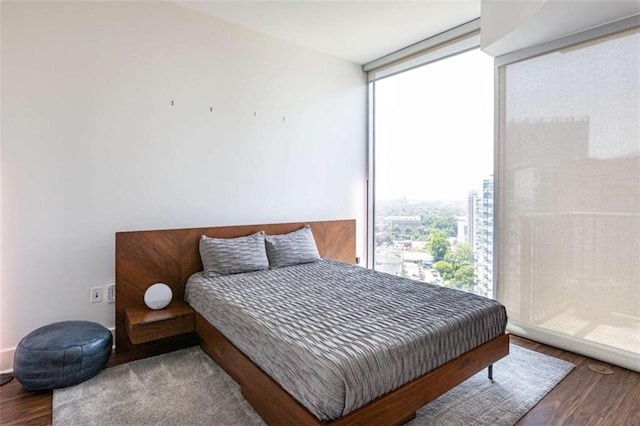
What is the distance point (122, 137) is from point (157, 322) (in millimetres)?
1514

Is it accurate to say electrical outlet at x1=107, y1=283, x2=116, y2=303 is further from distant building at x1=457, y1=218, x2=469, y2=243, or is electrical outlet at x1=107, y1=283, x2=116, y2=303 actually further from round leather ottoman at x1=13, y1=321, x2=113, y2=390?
distant building at x1=457, y1=218, x2=469, y2=243

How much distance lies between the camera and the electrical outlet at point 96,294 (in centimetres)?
272

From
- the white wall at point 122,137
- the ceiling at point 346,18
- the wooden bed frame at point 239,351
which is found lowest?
the wooden bed frame at point 239,351

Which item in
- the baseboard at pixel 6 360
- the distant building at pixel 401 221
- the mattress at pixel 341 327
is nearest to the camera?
the mattress at pixel 341 327

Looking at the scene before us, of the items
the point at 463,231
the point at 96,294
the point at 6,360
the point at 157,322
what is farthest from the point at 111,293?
the point at 463,231

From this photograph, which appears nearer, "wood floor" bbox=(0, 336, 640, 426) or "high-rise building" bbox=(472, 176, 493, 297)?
"wood floor" bbox=(0, 336, 640, 426)

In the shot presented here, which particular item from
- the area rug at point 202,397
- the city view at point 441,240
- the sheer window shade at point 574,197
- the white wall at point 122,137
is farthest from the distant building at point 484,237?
the white wall at point 122,137

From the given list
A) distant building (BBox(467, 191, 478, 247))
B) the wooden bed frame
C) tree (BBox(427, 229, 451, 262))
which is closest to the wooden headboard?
the wooden bed frame

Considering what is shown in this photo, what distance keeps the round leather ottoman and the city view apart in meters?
3.12

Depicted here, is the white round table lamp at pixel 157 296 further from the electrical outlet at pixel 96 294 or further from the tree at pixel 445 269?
the tree at pixel 445 269

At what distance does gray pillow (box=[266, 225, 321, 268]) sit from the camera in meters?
3.27

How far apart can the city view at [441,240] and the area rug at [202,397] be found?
109 cm

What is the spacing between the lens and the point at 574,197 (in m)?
2.73

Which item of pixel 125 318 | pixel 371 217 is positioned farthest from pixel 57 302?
pixel 371 217
